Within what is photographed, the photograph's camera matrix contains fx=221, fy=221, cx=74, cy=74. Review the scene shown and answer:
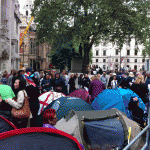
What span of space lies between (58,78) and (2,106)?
17.7 feet

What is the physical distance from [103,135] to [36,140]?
5.68 ft

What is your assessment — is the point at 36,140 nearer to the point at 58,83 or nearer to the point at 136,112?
the point at 136,112

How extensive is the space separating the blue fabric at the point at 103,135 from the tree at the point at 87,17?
59.9 feet

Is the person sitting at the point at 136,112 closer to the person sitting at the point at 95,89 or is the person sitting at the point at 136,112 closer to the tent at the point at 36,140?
the person sitting at the point at 95,89

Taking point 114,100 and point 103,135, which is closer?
point 103,135

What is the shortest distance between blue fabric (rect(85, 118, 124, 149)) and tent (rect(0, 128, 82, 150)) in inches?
49.7

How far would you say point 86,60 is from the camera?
26438 mm

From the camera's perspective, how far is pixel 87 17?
2220 centimetres

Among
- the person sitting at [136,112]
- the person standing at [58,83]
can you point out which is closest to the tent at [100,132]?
→ the person sitting at [136,112]

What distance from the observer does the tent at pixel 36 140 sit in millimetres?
2395

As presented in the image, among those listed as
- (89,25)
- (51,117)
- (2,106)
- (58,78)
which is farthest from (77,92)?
(89,25)

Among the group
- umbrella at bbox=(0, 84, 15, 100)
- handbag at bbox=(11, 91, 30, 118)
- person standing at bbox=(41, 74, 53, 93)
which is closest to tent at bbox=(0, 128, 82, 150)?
handbag at bbox=(11, 91, 30, 118)

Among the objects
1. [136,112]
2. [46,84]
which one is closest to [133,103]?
[136,112]

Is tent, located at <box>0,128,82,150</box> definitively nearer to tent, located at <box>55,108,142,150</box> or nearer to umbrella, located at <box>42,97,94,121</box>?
tent, located at <box>55,108,142,150</box>
